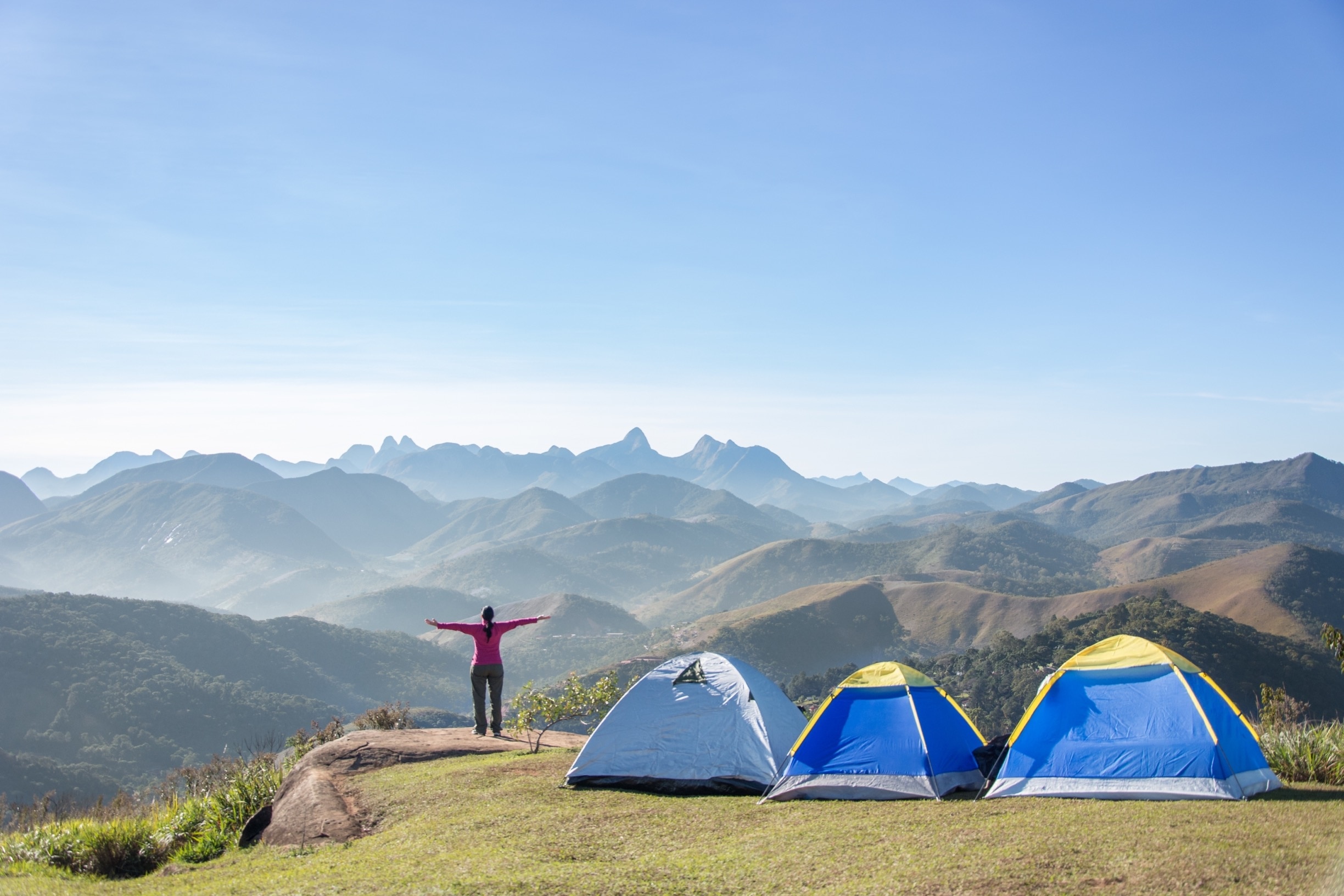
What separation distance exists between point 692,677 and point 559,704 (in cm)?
415

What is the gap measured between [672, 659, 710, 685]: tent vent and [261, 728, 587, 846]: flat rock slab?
12.0 ft

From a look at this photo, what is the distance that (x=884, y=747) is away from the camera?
11.0 meters

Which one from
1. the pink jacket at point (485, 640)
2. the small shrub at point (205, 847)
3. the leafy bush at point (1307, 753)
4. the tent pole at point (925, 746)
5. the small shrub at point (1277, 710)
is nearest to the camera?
the leafy bush at point (1307, 753)

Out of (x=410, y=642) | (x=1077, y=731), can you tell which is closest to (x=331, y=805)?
(x=1077, y=731)

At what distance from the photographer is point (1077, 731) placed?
10258 millimetres

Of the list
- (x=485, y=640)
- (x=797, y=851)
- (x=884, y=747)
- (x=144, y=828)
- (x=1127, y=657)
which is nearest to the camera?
(x=797, y=851)

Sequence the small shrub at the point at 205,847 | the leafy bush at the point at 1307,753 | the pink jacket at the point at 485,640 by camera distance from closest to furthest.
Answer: the leafy bush at the point at 1307,753 → the small shrub at the point at 205,847 → the pink jacket at the point at 485,640

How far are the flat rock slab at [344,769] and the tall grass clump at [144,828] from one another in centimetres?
65

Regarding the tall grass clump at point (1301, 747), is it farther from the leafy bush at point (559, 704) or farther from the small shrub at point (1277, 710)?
the leafy bush at point (559, 704)

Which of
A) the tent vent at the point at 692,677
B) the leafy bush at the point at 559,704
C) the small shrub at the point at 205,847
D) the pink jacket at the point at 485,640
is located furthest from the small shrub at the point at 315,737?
the tent vent at the point at 692,677

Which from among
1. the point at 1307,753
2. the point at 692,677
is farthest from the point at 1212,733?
the point at 692,677

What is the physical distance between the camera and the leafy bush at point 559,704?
16.1 m

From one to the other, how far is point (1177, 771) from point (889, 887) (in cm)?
470

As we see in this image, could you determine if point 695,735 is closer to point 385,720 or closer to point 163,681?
point 385,720
